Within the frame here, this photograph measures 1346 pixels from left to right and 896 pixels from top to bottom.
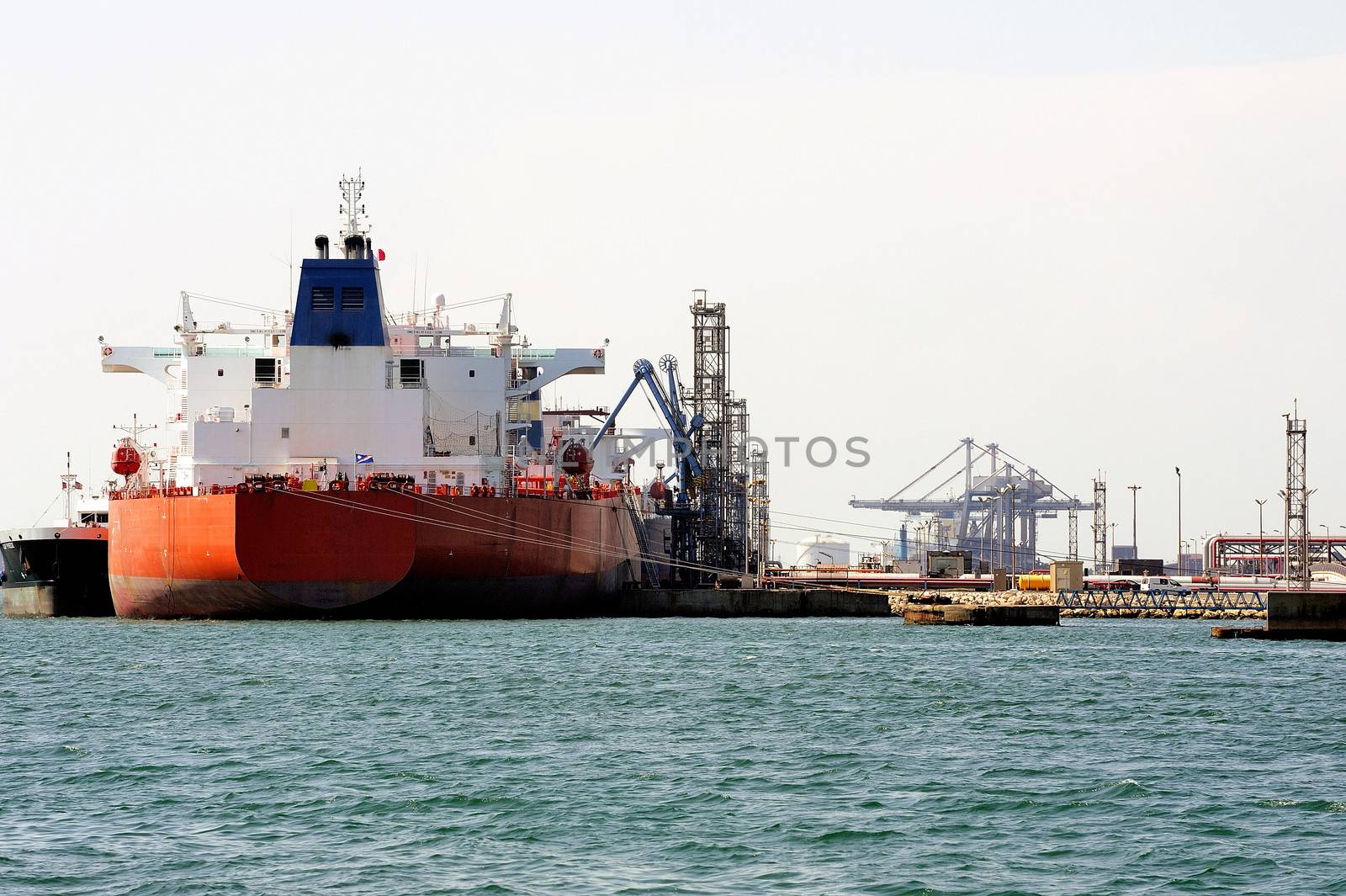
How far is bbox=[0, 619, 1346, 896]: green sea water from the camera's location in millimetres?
17953

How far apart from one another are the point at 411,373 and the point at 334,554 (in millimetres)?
9677

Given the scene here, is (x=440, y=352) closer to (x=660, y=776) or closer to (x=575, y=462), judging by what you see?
(x=575, y=462)

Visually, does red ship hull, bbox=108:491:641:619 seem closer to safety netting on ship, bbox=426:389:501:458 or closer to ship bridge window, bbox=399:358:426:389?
safety netting on ship, bbox=426:389:501:458

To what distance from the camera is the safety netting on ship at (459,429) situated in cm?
5941

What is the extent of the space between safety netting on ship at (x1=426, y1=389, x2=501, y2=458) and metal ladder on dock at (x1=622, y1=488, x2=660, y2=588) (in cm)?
1623

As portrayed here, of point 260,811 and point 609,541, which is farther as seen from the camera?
point 609,541

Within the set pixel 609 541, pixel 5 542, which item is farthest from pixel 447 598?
pixel 5 542

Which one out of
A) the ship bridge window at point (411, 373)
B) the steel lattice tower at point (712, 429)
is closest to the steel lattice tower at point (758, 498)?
the steel lattice tower at point (712, 429)

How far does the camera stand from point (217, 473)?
2211 inches

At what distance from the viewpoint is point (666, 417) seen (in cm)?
8731

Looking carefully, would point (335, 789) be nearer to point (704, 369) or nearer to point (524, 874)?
point (524, 874)

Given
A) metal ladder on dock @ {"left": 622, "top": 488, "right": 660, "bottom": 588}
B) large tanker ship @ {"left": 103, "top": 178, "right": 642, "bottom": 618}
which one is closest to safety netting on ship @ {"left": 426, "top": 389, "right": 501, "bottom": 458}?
large tanker ship @ {"left": 103, "top": 178, "right": 642, "bottom": 618}

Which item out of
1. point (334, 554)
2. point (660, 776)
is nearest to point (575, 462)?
point (334, 554)

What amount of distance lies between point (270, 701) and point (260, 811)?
37.2 ft
